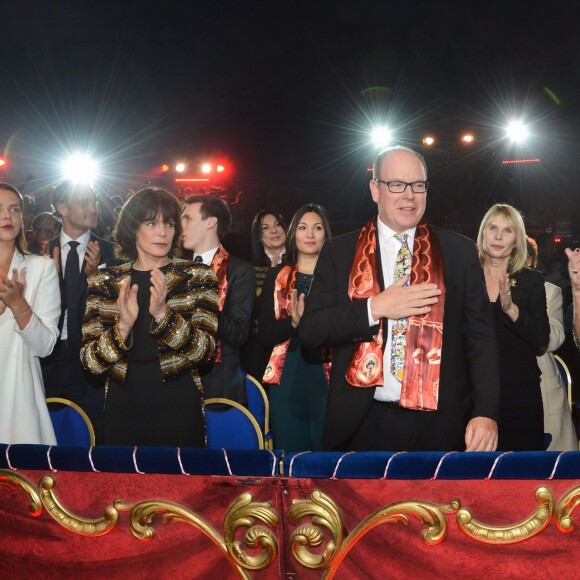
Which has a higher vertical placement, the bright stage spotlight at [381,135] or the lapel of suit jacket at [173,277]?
the bright stage spotlight at [381,135]

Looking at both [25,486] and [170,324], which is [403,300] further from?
[25,486]

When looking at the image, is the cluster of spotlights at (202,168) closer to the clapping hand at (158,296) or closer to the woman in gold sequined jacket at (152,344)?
the woman in gold sequined jacket at (152,344)

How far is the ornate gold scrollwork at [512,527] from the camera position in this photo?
5.34ft

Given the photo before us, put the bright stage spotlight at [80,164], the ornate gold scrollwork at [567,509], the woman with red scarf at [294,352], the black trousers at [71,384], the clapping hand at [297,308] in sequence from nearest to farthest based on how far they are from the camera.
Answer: the ornate gold scrollwork at [567,509] → the clapping hand at [297,308] → the woman with red scarf at [294,352] → the black trousers at [71,384] → the bright stage spotlight at [80,164]

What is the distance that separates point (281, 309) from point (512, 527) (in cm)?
266

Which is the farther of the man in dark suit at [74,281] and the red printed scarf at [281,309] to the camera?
the man in dark suit at [74,281]

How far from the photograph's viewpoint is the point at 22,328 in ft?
10.1

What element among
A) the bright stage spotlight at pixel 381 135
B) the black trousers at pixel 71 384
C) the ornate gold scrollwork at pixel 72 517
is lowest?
the ornate gold scrollwork at pixel 72 517

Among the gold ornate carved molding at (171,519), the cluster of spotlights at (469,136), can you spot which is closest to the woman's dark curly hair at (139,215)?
the gold ornate carved molding at (171,519)

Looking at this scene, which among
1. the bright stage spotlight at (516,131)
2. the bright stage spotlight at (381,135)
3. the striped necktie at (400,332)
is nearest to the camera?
the striped necktie at (400,332)

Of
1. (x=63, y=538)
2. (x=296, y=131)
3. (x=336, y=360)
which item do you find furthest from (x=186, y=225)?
(x=296, y=131)

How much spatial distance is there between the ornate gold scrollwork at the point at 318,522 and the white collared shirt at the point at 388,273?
2.74ft

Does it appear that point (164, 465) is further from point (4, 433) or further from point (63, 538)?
point (4, 433)

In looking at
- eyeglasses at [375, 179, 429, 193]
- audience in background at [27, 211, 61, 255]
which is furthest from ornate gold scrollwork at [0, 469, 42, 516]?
audience in background at [27, 211, 61, 255]
